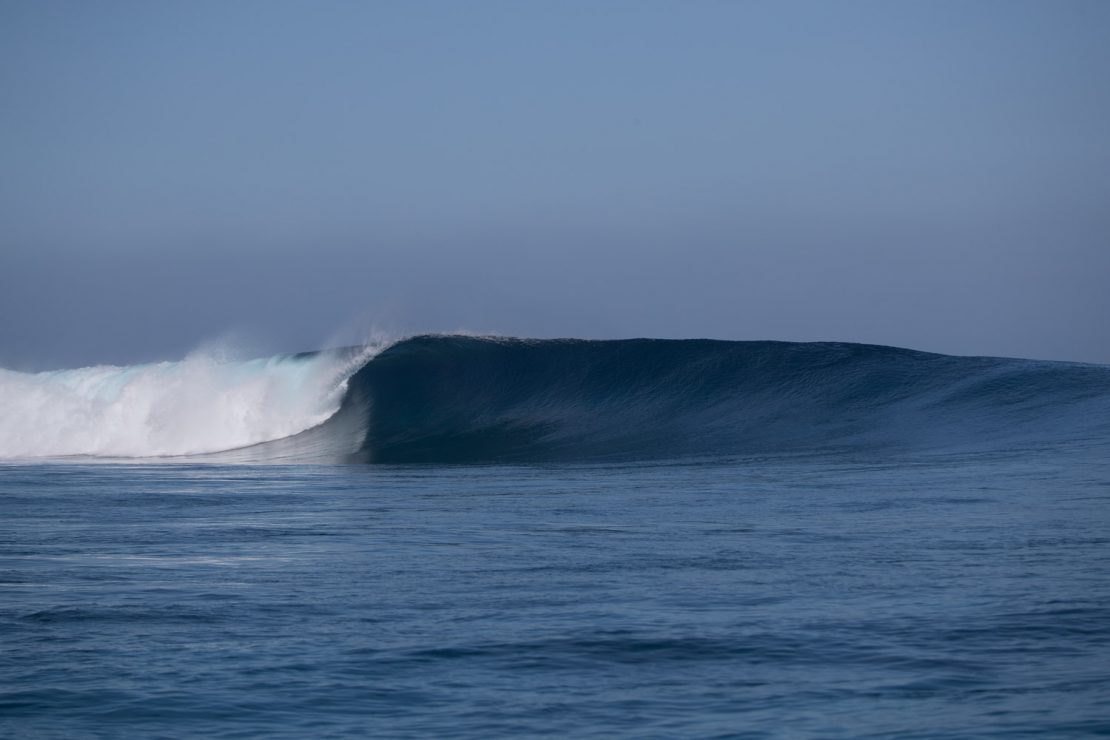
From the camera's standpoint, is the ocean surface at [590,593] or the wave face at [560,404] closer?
the ocean surface at [590,593]

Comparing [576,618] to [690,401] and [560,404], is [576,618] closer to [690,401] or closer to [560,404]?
[690,401]

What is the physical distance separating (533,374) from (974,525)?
15.4 meters

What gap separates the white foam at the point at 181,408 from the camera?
912 inches

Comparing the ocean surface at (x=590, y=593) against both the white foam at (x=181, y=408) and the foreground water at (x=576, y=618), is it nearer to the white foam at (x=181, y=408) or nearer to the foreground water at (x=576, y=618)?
the foreground water at (x=576, y=618)

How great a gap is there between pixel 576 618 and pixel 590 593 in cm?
55

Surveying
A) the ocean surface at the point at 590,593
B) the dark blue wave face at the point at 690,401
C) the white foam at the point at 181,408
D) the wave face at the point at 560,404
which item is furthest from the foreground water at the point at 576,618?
the white foam at the point at 181,408

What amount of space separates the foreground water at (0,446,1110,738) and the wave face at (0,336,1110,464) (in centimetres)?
632

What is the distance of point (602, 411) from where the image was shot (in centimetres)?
1984

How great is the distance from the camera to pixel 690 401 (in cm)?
1950

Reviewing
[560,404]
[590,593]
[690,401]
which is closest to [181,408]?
[560,404]

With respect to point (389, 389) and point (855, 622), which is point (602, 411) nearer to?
point (389, 389)

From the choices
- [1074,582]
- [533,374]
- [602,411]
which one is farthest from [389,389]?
[1074,582]

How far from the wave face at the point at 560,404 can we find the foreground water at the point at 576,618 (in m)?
6.32

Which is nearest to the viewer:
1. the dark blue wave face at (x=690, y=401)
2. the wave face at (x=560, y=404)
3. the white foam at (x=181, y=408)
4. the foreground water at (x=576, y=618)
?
the foreground water at (x=576, y=618)
